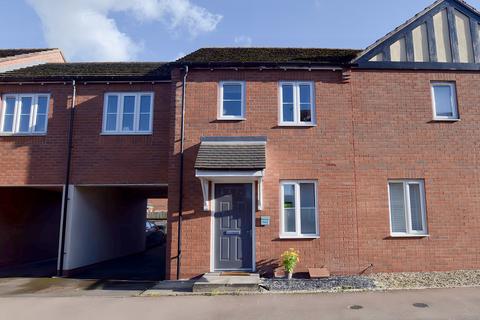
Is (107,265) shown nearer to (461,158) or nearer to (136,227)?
(136,227)

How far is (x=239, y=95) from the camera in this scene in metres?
11.2

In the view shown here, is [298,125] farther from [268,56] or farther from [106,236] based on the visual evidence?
[106,236]

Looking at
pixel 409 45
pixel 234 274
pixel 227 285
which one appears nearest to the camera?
pixel 227 285

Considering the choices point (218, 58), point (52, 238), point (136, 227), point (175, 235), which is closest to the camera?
point (175, 235)

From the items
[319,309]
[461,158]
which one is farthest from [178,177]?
[461,158]

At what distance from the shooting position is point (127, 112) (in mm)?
12297

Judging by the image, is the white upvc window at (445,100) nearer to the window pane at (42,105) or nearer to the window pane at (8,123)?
the window pane at (42,105)

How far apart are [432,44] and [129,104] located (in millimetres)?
9185

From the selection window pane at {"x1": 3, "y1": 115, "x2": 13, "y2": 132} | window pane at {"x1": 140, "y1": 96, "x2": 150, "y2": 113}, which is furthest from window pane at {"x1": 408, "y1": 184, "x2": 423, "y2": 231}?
window pane at {"x1": 3, "y1": 115, "x2": 13, "y2": 132}

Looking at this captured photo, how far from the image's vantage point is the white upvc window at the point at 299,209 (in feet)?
34.3

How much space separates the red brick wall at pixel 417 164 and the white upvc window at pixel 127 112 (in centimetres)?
625

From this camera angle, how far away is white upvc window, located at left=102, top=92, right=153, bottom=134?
478 inches

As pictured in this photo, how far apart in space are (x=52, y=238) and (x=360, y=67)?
1383cm

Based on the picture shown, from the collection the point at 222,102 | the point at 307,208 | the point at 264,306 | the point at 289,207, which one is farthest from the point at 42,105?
the point at 264,306
